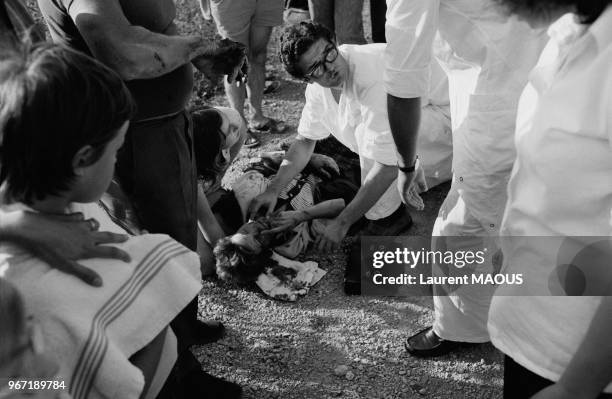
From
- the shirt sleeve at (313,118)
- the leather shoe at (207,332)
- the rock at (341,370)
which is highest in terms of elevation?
the shirt sleeve at (313,118)

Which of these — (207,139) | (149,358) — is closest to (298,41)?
(207,139)

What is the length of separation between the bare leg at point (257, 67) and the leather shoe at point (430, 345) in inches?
89.7

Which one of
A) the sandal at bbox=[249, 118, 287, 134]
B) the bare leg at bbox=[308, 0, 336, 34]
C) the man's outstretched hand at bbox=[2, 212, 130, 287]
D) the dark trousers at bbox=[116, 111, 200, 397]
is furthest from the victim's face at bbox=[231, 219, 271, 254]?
the bare leg at bbox=[308, 0, 336, 34]

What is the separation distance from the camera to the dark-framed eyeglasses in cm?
306

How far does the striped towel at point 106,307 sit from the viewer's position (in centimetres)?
124

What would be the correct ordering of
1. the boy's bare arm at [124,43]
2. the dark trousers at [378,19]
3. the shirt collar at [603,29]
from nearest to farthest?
the shirt collar at [603,29], the boy's bare arm at [124,43], the dark trousers at [378,19]

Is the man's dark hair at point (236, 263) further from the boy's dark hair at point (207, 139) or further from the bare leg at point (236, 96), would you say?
the bare leg at point (236, 96)

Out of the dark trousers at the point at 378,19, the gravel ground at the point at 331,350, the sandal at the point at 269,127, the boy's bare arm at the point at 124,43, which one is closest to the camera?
the boy's bare arm at the point at 124,43

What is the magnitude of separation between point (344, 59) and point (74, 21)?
152cm

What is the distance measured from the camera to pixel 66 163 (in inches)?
50.7

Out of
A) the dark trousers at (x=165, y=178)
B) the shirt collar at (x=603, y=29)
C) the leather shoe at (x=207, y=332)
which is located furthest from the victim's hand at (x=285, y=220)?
the shirt collar at (x=603, y=29)

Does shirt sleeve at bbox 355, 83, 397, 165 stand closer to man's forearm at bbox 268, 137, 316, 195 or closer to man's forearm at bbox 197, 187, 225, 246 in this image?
man's forearm at bbox 268, 137, 316, 195

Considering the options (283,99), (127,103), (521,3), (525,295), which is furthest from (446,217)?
(283,99)

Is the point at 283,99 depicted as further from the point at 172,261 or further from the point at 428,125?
the point at 172,261
